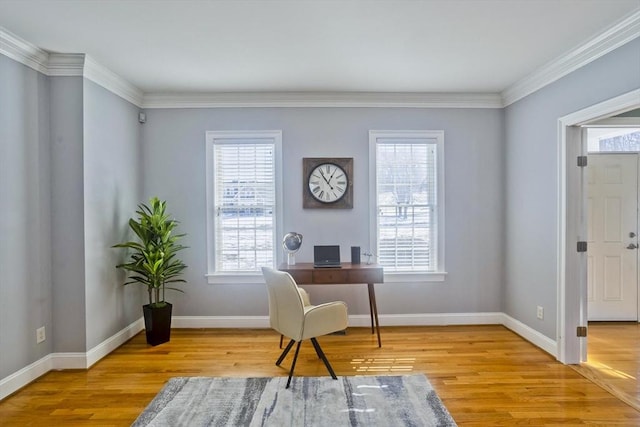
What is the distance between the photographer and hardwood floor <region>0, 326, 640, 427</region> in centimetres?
252

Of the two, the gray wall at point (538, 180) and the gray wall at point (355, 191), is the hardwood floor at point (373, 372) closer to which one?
the gray wall at point (355, 191)

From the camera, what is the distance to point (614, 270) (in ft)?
14.5

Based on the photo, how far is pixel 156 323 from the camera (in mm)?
3785

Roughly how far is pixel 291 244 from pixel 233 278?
0.83m

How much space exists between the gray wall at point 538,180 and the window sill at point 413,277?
768 mm

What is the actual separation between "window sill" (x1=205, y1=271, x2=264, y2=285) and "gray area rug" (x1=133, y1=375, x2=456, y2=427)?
1.41m

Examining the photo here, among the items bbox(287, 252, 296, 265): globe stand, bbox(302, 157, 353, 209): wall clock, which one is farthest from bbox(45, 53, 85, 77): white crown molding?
bbox(287, 252, 296, 265): globe stand

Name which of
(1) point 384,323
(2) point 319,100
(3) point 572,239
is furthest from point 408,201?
(3) point 572,239

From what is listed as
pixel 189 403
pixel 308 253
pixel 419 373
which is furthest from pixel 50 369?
pixel 419 373

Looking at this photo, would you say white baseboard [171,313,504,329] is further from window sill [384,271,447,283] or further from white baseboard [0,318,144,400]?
white baseboard [0,318,144,400]

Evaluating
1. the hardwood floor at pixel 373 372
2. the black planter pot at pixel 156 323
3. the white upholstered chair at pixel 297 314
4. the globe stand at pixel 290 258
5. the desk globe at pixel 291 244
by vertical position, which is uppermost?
the desk globe at pixel 291 244

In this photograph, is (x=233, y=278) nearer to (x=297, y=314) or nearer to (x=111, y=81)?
(x=297, y=314)

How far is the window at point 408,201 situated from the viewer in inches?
171

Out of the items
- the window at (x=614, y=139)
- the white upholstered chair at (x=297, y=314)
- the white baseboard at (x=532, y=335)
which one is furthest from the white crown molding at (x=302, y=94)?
the white baseboard at (x=532, y=335)
